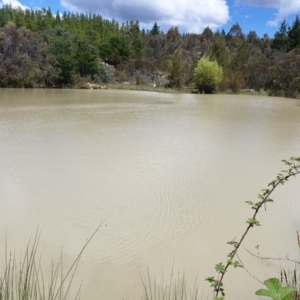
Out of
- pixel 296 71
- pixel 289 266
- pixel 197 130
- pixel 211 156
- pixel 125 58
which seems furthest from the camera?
pixel 125 58

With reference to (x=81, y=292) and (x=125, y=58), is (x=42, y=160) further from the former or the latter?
(x=125, y=58)

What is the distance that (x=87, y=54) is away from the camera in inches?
1010

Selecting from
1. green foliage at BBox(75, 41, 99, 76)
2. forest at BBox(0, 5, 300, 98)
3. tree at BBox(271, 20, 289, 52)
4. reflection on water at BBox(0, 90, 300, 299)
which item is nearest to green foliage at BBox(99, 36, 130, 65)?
forest at BBox(0, 5, 300, 98)

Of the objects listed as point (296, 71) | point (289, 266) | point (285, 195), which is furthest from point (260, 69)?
point (289, 266)

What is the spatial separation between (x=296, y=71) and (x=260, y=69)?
3619 mm

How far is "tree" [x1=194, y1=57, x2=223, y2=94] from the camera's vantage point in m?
23.2

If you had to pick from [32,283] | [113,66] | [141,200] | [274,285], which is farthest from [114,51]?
[274,285]

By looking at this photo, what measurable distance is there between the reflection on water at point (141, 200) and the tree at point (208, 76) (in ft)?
54.5

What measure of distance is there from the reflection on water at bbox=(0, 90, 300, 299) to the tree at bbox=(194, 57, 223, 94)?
54.5 ft

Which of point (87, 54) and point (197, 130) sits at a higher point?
point (87, 54)

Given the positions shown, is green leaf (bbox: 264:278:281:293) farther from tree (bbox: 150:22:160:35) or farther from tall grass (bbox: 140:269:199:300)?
tree (bbox: 150:22:160:35)

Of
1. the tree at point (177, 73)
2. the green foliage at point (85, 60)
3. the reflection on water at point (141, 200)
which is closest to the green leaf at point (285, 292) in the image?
the reflection on water at point (141, 200)

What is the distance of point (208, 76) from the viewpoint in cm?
2322

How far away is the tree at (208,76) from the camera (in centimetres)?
2317
